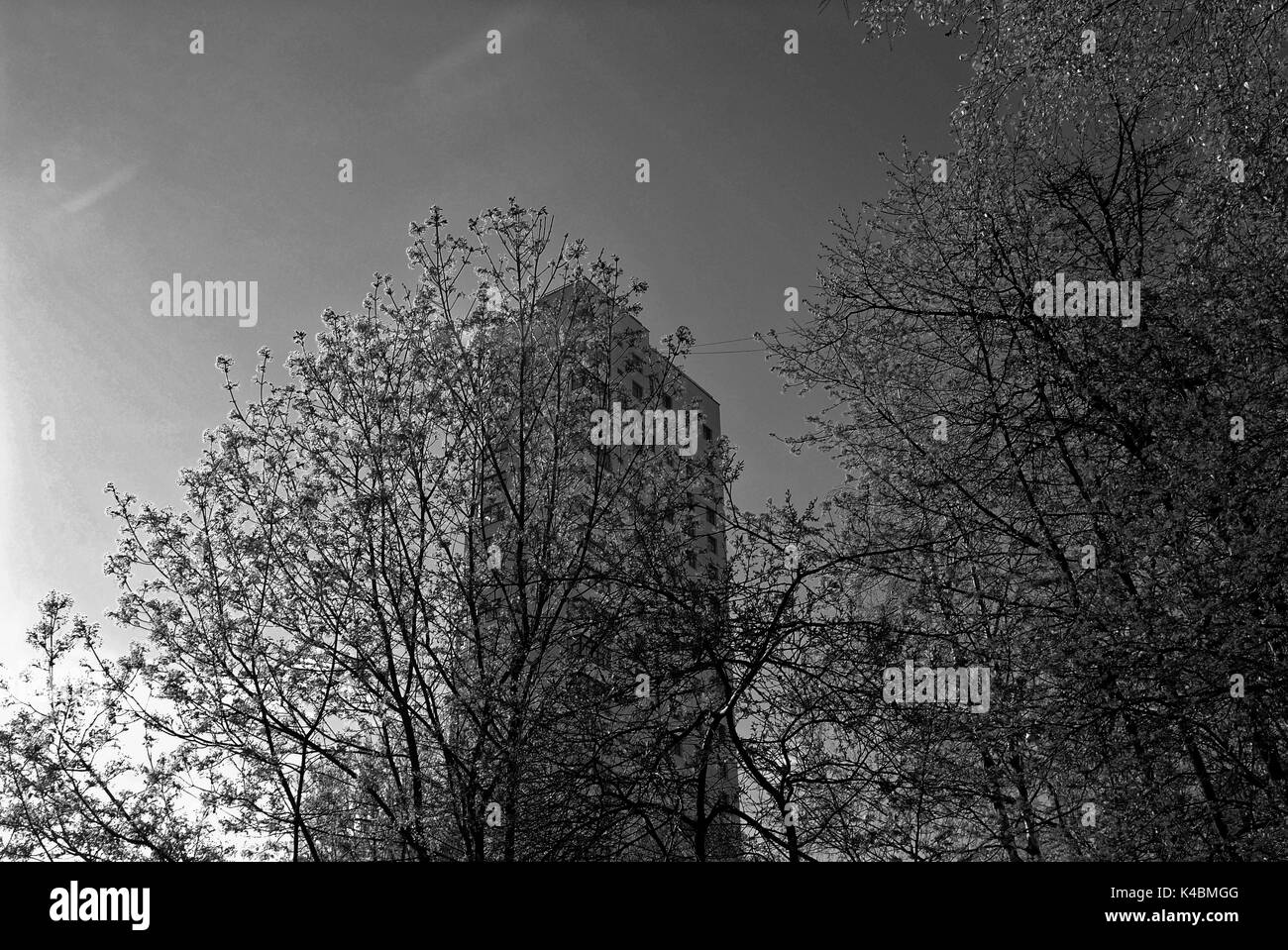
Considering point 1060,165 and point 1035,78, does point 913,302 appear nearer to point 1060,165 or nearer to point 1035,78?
point 1060,165

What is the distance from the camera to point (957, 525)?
7.75 metres

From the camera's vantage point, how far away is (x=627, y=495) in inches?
345

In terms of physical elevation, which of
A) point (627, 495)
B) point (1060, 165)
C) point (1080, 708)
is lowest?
point (1080, 708)

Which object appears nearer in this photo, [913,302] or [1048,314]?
[1048,314]

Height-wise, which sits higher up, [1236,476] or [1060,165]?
[1060,165]
